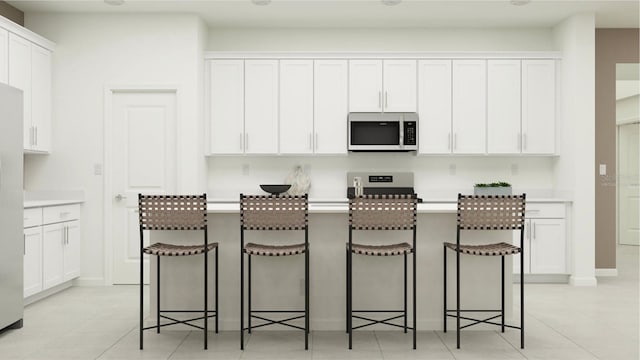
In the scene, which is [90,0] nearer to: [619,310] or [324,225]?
[324,225]

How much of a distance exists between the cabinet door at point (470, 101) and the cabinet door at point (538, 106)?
0.45 m

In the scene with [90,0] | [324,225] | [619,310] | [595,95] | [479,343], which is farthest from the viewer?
[595,95]

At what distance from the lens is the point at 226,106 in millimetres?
6305

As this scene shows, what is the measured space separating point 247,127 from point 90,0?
201cm

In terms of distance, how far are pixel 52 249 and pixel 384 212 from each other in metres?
3.37

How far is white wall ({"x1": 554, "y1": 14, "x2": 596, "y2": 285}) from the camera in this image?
19.6ft

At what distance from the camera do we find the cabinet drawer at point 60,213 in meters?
5.20

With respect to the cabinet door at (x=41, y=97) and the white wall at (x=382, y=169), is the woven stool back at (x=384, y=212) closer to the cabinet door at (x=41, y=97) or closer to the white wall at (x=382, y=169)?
the white wall at (x=382, y=169)

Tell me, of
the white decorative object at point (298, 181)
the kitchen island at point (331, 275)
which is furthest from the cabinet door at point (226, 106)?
the kitchen island at point (331, 275)

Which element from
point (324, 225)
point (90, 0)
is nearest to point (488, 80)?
point (324, 225)

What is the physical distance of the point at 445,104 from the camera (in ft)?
20.7

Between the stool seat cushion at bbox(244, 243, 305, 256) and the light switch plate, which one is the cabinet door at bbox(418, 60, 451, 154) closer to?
the light switch plate

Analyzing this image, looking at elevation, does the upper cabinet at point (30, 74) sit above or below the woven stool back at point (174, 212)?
above

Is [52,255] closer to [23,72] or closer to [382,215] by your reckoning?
[23,72]
